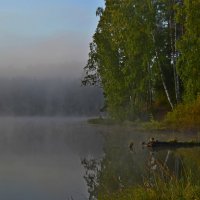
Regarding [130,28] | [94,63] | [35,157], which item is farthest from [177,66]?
[94,63]

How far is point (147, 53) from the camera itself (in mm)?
40562

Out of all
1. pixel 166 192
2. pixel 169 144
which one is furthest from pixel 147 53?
pixel 166 192

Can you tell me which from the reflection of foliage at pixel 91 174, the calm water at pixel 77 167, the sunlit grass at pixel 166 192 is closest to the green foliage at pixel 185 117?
the calm water at pixel 77 167

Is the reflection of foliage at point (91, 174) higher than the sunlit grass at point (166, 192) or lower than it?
lower

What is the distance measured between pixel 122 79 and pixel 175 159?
27.2 metres

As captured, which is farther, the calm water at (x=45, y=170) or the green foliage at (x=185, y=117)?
the green foliage at (x=185, y=117)

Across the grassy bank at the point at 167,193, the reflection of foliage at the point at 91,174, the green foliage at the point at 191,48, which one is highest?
the green foliage at the point at 191,48

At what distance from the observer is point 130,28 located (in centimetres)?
4084

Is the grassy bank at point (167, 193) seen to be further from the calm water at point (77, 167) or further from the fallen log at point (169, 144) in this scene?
the fallen log at point (169, 144)

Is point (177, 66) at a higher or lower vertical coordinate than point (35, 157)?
higher

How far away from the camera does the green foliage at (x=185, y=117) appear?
1339 inches

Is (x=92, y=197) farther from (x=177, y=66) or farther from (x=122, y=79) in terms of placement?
(x=122, y=79)

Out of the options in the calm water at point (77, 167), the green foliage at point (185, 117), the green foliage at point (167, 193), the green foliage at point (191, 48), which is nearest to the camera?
the green foliage at point (167, 193)

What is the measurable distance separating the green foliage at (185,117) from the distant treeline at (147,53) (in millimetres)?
725
